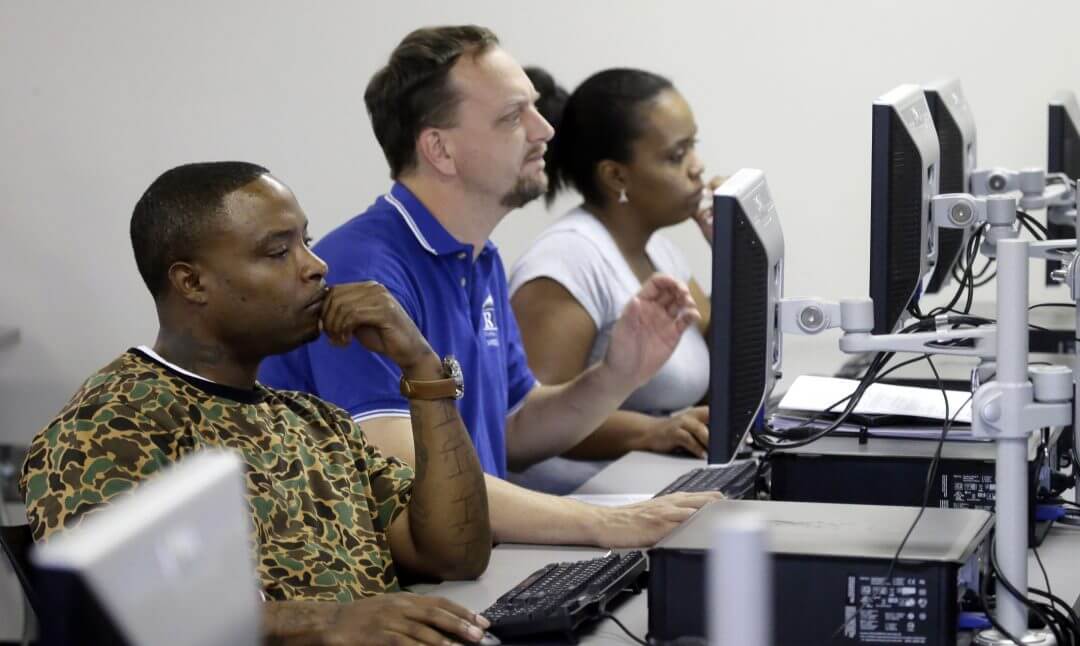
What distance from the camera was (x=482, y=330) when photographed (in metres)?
2.43

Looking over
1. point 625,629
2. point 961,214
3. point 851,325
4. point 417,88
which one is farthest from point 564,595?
point 417,88

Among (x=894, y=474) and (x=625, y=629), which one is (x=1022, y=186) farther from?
(x=625, y=629)

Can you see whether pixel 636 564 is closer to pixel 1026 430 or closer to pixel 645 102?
pixel 1026 430

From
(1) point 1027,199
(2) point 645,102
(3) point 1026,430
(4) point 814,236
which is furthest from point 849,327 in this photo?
(4) point 814,236

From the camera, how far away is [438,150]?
2426 mm

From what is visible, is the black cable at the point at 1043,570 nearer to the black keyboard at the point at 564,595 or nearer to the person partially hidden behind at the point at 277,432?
the black keyboard at the point at 564,595

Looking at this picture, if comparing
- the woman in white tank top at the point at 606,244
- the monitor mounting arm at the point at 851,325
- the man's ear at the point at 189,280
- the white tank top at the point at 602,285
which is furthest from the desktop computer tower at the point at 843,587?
the white tank top at the point at 602,285

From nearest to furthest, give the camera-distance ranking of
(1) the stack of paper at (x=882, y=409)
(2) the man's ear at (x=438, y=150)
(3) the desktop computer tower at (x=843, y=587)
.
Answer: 1. (3) the desktop computer tower at (x=843, y=587)
2. (1) the stack of paper at (x=882, y=409)
3. (2) the man's ear at (x=438, y=150)

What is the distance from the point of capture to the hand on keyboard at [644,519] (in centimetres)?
192

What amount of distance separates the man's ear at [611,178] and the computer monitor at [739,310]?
5.05 feet

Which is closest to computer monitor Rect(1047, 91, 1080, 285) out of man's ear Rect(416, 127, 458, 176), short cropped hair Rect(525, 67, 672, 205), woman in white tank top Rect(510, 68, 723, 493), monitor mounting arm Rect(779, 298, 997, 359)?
woman in white tank top Rect(510, 68, 723, 493)

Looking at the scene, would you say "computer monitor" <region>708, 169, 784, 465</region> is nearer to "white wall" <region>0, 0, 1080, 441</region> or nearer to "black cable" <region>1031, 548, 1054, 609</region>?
"black cable" <region>1031, 548, 1054, 609</region>

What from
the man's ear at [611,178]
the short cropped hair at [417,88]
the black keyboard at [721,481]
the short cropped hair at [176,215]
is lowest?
the black keyboard at [721,481]

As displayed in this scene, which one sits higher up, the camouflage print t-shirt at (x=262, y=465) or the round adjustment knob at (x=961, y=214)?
the round adjustment knob at (x=961, y=214)
